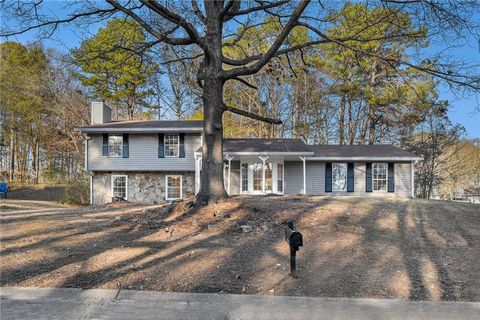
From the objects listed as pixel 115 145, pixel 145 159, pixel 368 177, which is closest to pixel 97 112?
pixel 115 145

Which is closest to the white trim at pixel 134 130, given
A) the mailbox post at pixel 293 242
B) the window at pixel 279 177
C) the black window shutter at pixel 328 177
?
the window at pixel 279 177

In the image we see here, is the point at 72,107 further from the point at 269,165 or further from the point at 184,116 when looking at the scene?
the point at 269,165

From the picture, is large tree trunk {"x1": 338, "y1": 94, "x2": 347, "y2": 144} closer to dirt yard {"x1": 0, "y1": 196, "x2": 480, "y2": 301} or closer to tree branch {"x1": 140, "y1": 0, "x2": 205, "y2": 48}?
dirt yard {"x1": 0, "y1": 196, "x2": 480, "y2": 301}

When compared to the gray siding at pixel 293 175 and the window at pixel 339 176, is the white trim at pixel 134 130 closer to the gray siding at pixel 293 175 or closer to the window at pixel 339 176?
the gray siding at pixel 293 175

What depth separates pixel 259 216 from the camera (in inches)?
310

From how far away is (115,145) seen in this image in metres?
20.8

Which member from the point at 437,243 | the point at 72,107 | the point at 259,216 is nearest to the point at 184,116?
the point at 72,107

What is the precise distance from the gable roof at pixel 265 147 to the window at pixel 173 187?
353 centimetres

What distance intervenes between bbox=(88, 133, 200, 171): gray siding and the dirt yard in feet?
38.4

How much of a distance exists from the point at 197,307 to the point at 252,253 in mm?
1914

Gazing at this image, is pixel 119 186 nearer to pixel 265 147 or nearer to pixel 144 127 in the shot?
pixel 144 127

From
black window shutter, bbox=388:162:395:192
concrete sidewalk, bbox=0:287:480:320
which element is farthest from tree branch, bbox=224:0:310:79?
black window shutter, bbox=388:162:395:192

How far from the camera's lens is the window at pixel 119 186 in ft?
68.7

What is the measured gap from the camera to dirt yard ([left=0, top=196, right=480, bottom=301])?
4379 millimetres
